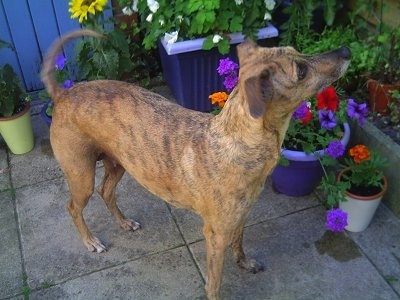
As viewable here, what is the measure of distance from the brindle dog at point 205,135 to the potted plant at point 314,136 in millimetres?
740

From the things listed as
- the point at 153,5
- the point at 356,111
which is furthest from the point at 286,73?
the point at 153,5

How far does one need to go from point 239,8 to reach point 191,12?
1.44ft

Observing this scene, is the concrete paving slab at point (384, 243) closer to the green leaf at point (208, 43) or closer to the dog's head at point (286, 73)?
the dog's head at point (286, 73)

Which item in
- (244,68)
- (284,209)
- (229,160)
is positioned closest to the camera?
(244,68)

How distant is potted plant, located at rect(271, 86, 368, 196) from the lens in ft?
10.3

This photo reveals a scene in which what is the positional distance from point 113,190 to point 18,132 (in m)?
1.32

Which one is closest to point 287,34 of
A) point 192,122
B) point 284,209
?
point 284,209

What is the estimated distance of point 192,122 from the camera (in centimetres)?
256

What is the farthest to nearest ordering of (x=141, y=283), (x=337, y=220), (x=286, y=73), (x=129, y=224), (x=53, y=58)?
(x=129, y=224) < (x=141, y=283) < (x=337, y=220) < (x=53, y=58) < (x=286, y=73)

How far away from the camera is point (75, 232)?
3482 millimetres

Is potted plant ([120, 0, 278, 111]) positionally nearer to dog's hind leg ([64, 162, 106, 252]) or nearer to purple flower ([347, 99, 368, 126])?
purple flower ([347, 99, 368, 126])

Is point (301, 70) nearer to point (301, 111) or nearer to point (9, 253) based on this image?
point (301, 111)

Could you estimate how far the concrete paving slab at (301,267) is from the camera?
2.98m

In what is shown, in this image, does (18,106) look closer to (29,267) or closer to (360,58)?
(29,267)
